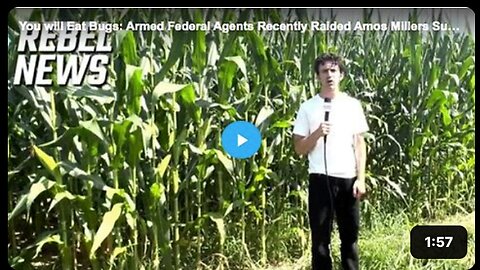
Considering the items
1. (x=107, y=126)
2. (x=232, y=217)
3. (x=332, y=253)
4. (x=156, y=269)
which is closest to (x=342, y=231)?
(x=332, y=253)

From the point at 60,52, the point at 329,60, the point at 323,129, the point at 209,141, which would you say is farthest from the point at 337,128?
the point at 60,52

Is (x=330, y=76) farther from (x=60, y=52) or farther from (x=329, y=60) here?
(x=60, y=52)

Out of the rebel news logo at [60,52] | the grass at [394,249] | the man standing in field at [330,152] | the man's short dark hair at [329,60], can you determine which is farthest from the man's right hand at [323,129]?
the rebel news logo at [60,52]

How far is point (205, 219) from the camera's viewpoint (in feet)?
4.86

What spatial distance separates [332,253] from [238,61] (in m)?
0.42

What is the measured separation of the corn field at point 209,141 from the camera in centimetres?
140

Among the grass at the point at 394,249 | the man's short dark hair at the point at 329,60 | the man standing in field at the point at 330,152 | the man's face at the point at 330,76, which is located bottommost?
the grass at the point at 394,249

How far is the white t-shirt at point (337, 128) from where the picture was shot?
1422 millimetres

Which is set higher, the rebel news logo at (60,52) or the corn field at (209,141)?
the rebel news logo at (60,52)

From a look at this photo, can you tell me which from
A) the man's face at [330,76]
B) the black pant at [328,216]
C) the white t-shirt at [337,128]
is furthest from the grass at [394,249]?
the man's face at [330,76]
